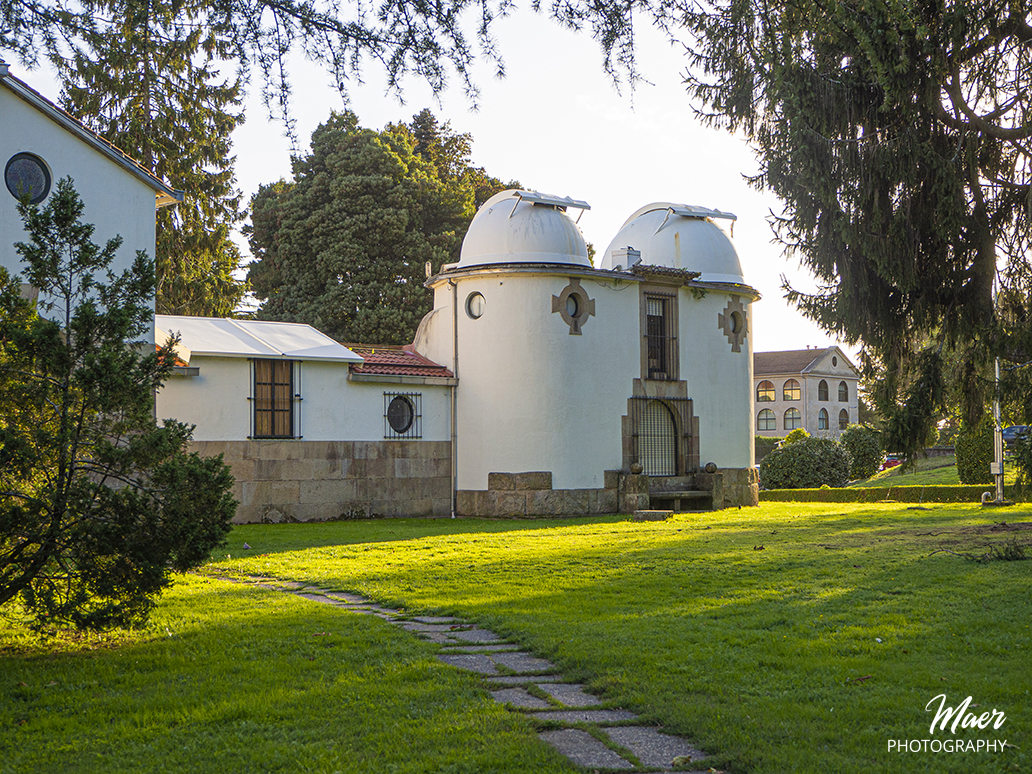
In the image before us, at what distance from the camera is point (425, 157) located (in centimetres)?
4297

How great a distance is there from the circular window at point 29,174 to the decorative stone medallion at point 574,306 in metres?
11.8

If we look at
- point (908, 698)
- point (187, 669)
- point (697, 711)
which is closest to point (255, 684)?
point (187, 669)

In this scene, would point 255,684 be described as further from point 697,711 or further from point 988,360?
point 988,360

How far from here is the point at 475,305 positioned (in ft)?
78.3

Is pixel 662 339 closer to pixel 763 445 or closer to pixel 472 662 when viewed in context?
pixel 472 662

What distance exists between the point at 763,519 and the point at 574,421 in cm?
509

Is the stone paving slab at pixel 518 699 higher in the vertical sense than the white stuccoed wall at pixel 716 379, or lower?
lower

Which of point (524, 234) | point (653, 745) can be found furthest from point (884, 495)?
point (653, 745)

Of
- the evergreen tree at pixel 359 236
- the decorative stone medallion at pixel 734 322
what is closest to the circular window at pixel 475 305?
the decorative stone medallion at pixel 734 322

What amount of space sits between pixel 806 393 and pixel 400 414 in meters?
51.4

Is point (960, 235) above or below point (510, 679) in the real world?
above

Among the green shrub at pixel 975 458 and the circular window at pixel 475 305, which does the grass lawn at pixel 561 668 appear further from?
the green shrub at pixel 975 458

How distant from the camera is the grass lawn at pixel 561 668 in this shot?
486cm

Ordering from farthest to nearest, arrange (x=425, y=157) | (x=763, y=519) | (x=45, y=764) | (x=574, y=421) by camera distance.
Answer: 1. (x=425, y=157)
2. (x=574, y=421)
3. (x=763, y=519)
4. (x=45, y=764)
